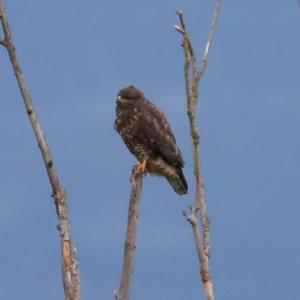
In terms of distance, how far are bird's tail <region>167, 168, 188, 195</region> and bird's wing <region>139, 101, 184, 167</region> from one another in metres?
0.11

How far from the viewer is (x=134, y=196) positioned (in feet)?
24.1

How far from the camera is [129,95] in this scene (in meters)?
11.4

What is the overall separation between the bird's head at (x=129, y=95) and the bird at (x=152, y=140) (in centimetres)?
8

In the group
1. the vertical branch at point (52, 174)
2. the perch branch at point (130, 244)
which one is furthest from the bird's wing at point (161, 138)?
the vertical branch at point (52, 174)

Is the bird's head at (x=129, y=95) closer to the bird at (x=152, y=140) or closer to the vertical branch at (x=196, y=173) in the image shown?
A: the bird at (x=152, y=140)

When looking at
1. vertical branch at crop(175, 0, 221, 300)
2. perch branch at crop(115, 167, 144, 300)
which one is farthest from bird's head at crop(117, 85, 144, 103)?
vertical branch at crop(175, 0, 221, 300)

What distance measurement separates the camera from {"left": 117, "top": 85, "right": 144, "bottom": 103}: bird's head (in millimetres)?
11391

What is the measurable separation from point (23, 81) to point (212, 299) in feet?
8.94

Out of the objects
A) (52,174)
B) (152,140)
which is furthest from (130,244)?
(152,140)

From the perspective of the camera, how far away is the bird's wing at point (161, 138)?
11.1m

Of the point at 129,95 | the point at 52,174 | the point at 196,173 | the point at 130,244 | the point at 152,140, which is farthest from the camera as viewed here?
the point at 129,95

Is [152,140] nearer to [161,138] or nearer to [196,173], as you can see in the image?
[161,138]

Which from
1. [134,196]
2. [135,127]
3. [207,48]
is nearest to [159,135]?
[135,127]

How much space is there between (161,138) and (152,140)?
10 cm
